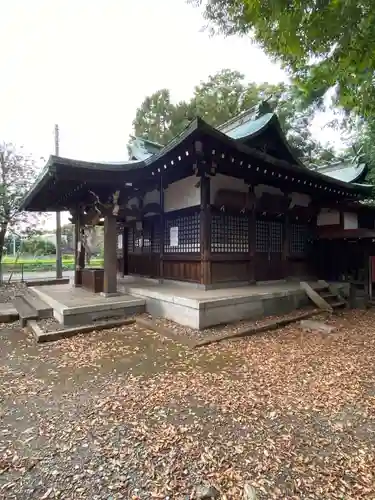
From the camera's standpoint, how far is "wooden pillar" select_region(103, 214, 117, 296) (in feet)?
21.0

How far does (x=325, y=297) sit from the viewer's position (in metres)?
6.97

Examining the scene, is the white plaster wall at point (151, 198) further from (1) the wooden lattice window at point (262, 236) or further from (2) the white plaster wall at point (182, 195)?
(1) the wooden lattice window at point (262, 236)

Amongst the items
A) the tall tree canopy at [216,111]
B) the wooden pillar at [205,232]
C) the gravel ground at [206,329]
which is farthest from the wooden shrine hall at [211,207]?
the tall tree canopy at [216,111]

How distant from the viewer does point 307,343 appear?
14.6 feet

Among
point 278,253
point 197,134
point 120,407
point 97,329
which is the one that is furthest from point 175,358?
point 278,253

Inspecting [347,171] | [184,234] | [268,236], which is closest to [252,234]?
→ [268,236]

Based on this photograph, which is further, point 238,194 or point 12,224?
point 12,224

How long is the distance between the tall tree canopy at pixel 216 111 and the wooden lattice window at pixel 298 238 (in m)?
10.1

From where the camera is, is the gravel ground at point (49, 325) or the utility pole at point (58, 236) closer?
the gravel ground at point (49, 325)

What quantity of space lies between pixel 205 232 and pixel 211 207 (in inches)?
25.1

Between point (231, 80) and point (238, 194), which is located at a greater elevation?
point (231, 80)

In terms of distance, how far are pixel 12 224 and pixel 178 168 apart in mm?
9073

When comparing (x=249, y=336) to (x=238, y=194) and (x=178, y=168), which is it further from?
(x=178, y=168)

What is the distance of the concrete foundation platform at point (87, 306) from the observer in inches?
205
